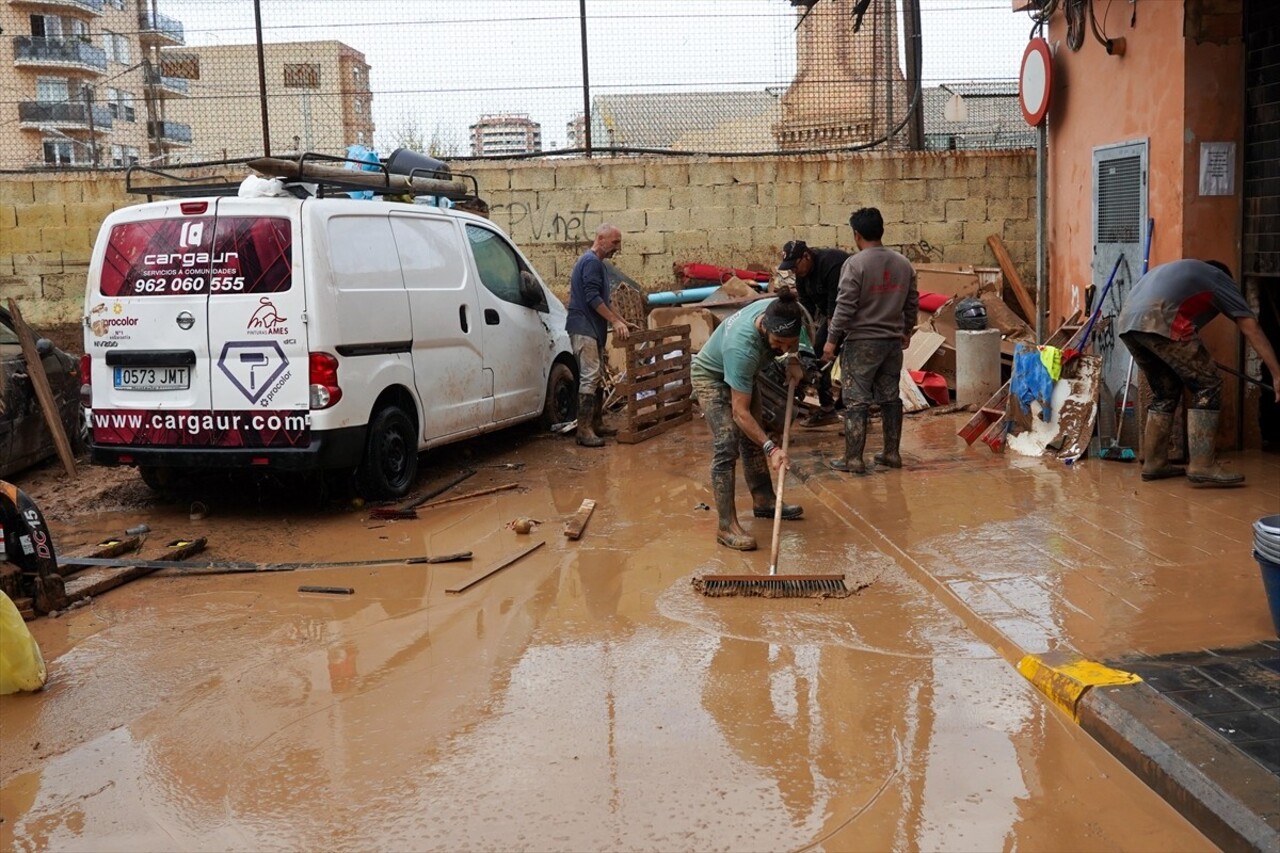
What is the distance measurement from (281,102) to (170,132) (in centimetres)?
245

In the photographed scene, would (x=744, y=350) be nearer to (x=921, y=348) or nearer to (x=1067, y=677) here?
(x=1067, y=677)

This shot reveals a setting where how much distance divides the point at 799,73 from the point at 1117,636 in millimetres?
10430

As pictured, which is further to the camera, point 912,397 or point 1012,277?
point 1012,277

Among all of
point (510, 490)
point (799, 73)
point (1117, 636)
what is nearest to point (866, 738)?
point (1117, 636)

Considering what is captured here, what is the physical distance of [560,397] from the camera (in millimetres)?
10883

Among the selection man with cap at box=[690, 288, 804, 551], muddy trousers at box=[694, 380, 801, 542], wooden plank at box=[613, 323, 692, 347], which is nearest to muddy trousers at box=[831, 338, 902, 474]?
man with cap at box=[690, 288, 804, 551]

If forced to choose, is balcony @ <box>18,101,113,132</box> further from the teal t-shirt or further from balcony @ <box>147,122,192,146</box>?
the teal t-shirt

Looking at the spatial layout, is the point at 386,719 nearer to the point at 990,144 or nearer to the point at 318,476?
the point at 318,476

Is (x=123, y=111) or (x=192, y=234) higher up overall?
(x=123, y=111)

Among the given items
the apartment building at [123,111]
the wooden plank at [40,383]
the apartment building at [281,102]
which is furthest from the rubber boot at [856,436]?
the apartment building at [123,111]

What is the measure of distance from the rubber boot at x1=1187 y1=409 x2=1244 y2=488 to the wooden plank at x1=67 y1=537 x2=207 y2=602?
616 cm

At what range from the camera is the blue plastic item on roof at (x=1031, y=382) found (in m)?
8.70

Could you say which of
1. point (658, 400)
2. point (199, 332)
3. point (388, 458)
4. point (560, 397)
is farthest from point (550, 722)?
point (560, 397)

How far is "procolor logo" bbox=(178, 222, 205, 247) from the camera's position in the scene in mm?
7379
